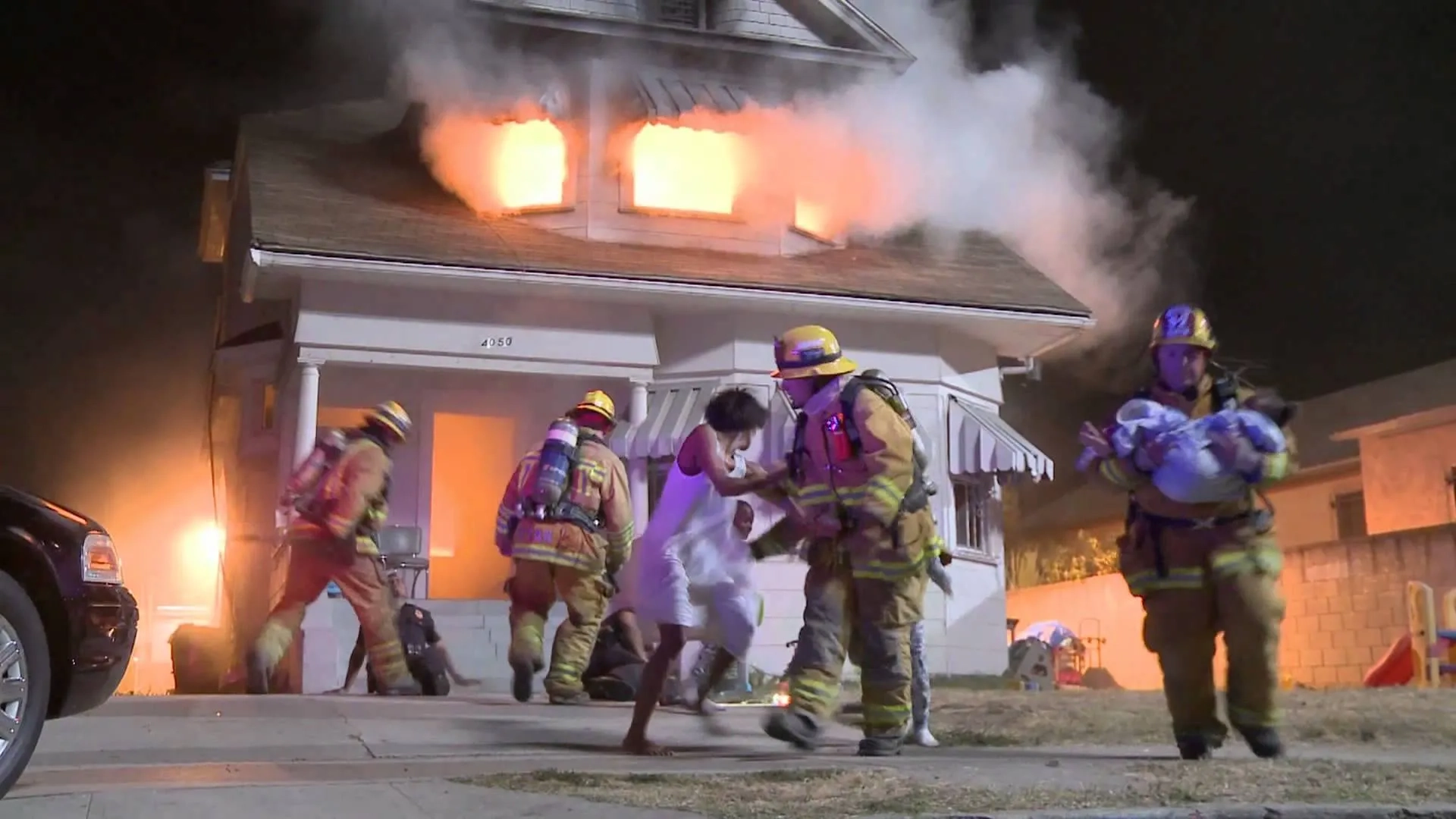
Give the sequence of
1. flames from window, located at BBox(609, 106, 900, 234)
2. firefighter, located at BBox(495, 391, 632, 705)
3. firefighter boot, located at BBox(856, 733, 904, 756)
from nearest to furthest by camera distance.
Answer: firefighter boot, located at BBox(856, 733, 904, 756) < firefighter, located at BBox(495, 391, 632, 705) < flames from window, located at BBox(609, 106, 900, 234)

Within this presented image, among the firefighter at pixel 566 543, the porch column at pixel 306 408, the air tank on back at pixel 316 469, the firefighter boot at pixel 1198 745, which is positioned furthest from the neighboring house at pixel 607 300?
the firefighter boot at pixel 1198 745

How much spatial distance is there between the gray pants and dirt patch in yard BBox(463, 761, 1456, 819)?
170 cm

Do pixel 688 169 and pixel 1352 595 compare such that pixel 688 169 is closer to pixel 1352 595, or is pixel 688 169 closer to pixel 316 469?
pixel 316 469

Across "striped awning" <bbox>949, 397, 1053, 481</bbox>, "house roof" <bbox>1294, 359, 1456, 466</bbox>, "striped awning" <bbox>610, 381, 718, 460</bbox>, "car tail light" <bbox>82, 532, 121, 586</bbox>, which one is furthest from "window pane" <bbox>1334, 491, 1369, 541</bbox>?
"car tail light" <bbox>82, 532, 121, 586</bbox>

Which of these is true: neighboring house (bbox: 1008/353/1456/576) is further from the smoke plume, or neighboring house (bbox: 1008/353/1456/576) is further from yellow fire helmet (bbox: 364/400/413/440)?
yellow fire helmet (bbox: 364/400/413/440)

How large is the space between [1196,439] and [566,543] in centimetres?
408

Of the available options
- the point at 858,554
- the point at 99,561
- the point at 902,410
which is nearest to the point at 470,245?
the point at 902,410

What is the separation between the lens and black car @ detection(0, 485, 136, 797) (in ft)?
13.5

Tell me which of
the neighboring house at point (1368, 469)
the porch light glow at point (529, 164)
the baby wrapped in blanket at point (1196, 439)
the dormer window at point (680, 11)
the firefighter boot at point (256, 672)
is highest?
the dormer window at point (680, 11)

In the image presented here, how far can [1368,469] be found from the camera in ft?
69.4

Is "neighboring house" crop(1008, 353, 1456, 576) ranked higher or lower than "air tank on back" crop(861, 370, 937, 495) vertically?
higher

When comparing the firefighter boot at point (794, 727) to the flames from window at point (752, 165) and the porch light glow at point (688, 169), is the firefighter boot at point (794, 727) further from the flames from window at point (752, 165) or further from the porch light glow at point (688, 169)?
the porch light glow at point (688, 169)

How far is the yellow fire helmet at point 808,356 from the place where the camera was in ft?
19.0

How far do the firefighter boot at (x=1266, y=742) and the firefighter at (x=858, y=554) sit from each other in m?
1.38
